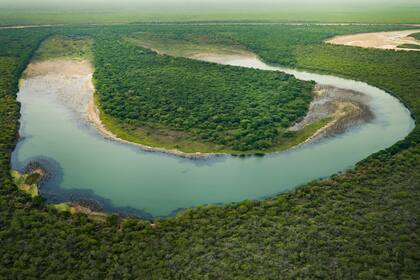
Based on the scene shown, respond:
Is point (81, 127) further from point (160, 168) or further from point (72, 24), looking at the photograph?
point (72, 24)

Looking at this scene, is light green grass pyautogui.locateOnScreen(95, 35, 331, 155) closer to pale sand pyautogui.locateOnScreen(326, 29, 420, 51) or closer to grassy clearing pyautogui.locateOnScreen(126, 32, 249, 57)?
grassy clearing pyautogui.locateOnScreen(126, 32, 249, 57)

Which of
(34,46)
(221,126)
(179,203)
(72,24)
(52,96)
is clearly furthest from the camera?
(72,24)

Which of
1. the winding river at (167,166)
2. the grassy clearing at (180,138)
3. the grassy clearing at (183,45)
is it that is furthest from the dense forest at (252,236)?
the grassy clearing at (183,45)

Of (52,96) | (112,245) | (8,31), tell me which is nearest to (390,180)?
(112,245)

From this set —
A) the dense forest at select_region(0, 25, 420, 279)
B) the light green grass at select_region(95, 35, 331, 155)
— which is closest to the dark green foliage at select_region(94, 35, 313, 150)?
the light green grass at select_region(95, 35, 331, 155)

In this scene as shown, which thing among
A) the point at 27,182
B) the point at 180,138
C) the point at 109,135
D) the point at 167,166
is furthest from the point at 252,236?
the point at 109,135
